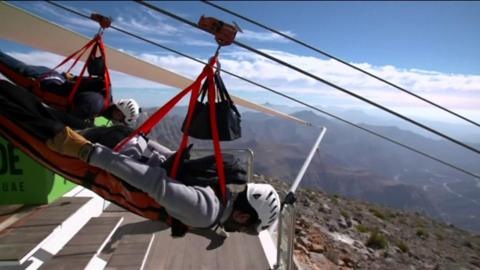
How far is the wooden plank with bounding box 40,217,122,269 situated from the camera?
3293mm

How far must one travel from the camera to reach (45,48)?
7.64m

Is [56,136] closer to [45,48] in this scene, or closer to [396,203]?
[45,48]

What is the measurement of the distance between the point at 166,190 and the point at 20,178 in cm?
279

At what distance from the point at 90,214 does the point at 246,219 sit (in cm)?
285

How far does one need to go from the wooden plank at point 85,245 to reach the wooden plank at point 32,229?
0.26 metres

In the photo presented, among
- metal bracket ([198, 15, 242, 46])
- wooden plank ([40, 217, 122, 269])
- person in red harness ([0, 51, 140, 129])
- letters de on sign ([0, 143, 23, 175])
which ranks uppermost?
metal bracket ([198, 15, 242, 46])

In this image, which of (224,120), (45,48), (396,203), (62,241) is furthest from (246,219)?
(396,203)

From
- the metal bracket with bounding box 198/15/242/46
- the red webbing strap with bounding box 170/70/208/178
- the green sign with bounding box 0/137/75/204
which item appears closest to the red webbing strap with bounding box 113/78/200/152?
the red webbing strap with bounding box 170/70/208/178

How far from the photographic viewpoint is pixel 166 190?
7.14 ft

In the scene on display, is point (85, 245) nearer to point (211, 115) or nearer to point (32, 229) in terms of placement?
point (32, 229)

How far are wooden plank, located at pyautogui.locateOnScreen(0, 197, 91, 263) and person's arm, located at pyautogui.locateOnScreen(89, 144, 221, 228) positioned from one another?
4.69 ft

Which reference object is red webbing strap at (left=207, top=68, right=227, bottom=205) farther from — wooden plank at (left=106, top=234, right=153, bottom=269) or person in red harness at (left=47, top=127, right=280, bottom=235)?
wooden plank at (left=106, top=234, right=153, bottom=269)

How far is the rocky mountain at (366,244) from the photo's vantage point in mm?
7097

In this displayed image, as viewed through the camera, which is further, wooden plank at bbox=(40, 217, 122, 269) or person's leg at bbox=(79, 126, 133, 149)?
wooden plank at bbox=(40, 217, 122, 269)
